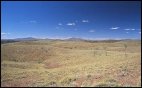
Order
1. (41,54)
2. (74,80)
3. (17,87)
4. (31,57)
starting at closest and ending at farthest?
(17,87)
(74,80)
(31,57)
(41,54)

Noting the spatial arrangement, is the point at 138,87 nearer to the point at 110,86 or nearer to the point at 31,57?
the point at 110,86

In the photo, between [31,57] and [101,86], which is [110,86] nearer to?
[101,86]

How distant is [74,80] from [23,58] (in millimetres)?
39355

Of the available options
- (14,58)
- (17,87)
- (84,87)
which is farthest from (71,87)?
(14,58)

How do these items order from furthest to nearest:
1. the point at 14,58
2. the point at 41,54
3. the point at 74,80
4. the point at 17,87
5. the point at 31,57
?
the point at 41,54
the point at 31,57
the point at 14,58
the point at 74,80
the point at 17,87

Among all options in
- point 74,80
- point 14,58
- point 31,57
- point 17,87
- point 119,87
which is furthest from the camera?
point 31,57

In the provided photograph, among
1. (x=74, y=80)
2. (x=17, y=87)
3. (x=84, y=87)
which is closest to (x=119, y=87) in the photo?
(x=84, y=87)

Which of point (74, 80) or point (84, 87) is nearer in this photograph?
point (84, 87)

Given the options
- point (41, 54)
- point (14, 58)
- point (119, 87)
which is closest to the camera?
point (119, 87)

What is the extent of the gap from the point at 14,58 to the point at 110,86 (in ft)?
142

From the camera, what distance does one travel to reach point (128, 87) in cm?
1436

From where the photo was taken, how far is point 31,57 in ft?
194

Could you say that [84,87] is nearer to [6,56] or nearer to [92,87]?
[92,87]

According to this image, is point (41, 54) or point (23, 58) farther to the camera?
point (41, 54)
